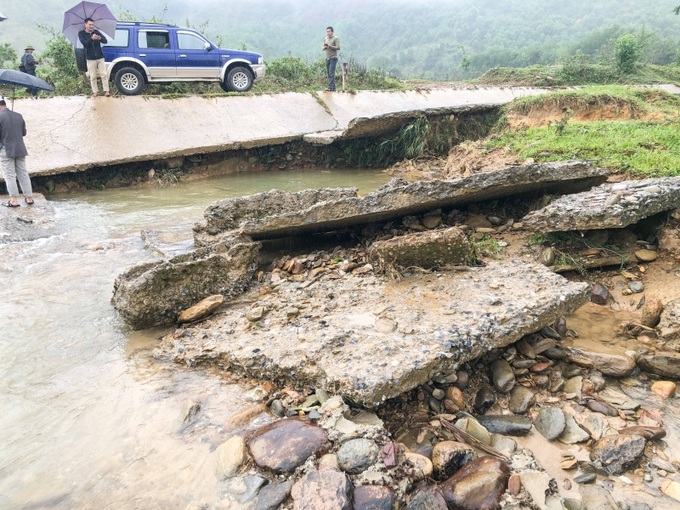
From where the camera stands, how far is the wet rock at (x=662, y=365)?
2.88m

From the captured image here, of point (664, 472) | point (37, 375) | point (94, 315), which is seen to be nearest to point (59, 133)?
point (94, 315)

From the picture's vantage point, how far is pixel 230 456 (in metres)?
2.33

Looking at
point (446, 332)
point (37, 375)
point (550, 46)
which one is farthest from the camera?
point (550, 46)

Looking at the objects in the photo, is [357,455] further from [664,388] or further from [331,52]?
[331,52]

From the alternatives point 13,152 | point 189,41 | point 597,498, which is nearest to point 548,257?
point 597,498

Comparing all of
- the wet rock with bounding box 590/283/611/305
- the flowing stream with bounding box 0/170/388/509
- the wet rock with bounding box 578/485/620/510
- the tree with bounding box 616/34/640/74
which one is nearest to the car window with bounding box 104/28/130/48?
the flowing stream with bounding box 0/170/388/509

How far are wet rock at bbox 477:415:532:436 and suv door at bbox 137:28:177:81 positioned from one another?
11.2 metres

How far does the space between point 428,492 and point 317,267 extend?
249cm

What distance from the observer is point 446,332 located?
2.77 m

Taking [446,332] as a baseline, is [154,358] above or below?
below

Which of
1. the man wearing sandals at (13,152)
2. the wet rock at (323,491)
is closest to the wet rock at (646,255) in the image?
the wet rock at (323,491)

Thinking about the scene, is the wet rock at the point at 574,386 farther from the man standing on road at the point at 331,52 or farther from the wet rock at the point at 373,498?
the man standing on road at the point at 331,52

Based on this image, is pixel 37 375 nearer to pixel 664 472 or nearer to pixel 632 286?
pixel 664 472

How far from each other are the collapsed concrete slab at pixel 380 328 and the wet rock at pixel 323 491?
461mm
